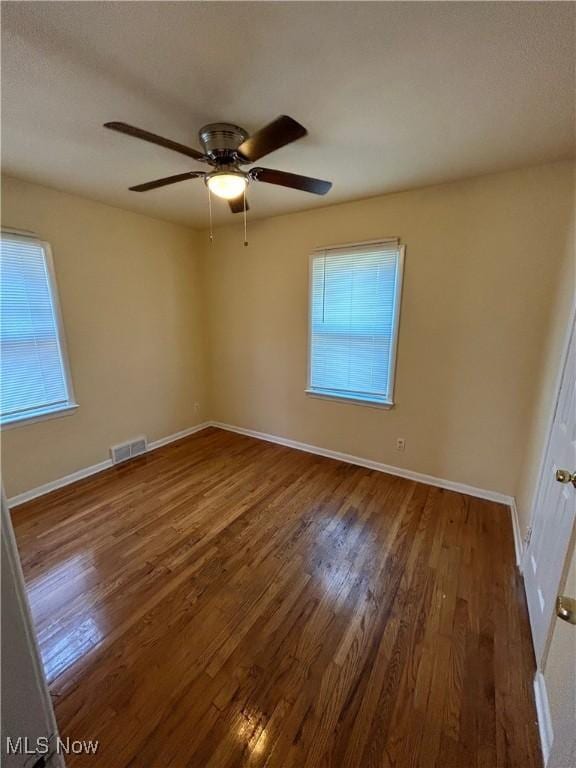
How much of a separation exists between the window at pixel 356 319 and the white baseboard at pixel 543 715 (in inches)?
77.5

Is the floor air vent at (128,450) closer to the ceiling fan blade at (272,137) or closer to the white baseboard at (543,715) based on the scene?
the ceiling fan blade at (272,137)

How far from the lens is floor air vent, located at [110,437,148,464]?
3.18 m

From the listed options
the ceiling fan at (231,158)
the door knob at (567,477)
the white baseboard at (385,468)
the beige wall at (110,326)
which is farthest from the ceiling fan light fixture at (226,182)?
the white baseboard at (385,468)

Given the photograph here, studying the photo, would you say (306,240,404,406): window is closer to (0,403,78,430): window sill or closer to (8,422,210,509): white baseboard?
(8,422,210,509): white baseboard

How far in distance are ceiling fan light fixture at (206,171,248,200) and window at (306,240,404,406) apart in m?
1.47

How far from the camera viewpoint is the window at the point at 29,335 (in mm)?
2375

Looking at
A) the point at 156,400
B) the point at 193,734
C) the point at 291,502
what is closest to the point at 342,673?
the point at 193,734

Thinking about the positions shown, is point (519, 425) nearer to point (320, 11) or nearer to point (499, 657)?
point (499, 657)

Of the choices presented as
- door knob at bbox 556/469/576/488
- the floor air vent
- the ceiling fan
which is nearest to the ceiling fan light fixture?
the ceiling fan

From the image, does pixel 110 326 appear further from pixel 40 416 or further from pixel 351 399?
pixel 351 399

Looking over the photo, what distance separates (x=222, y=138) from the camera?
1640 mm

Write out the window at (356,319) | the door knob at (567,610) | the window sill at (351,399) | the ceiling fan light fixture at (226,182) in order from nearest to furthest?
1. the door knob at (567,610)
2. the ceiling fan light fixture at (226,182)
3. the window at (356,319)
4. the window sill at (351,399)

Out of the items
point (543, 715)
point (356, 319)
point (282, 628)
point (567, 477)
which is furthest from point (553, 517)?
point (356, 319)

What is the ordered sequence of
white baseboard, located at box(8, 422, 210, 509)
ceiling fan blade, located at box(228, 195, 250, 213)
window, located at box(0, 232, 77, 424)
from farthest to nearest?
white baseboard, located at box(8, 422, 210, 509) → window, located at box(0, 232, 77, 424) → ceiling fan blade, located at box(228, 195, 250, 213)
